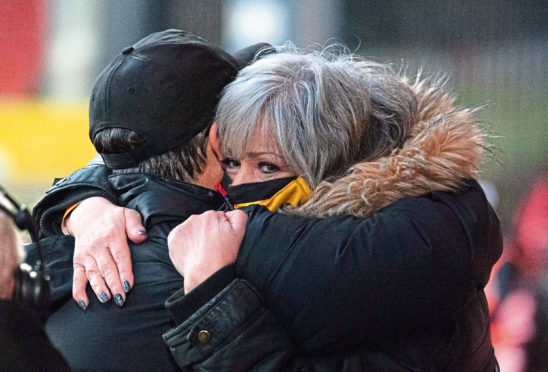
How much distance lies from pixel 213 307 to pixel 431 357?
1.60 feet

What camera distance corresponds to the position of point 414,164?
1.71 meters

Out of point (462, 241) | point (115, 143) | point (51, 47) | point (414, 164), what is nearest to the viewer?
point (462, 241)

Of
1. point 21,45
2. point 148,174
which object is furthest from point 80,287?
point 21,45

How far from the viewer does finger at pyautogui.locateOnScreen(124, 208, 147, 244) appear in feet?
5.55

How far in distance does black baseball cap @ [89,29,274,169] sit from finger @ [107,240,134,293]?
258 mm

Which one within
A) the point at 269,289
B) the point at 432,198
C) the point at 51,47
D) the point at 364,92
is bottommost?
the point at 51,47

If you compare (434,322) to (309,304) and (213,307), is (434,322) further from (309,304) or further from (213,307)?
(213,307)

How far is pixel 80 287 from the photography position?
1615 mm

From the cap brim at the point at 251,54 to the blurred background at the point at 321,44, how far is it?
2163 mm

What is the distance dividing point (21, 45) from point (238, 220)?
442 centimetres

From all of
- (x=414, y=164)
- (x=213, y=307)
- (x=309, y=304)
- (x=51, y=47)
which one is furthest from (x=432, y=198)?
(x=51, y=47)

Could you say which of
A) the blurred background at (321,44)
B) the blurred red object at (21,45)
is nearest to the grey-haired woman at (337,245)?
the blurred background at (321,44)

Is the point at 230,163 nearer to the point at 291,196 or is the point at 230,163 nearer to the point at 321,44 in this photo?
the point at 291,196

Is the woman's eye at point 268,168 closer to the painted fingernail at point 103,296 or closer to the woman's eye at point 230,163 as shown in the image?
the woman's eye at point 230,163
